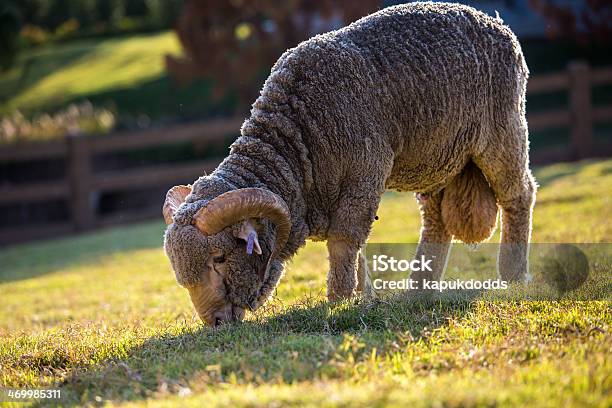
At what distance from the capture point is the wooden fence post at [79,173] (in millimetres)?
17719

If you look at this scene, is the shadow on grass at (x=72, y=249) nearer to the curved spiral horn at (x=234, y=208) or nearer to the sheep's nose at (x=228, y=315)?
the sheep's nose at (x=228, y=315)

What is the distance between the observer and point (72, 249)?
15422mm

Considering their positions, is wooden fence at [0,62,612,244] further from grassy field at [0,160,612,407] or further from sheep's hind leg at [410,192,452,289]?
sheep's hind leg at [410,192,452,289]

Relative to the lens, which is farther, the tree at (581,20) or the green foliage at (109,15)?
the green foliage at (109,15)

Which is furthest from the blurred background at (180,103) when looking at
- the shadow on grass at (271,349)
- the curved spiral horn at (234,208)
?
the shadow on grass at (271,349)

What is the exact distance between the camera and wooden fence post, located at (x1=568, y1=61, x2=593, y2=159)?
17.6 m

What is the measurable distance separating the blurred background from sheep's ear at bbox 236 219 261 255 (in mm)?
11246

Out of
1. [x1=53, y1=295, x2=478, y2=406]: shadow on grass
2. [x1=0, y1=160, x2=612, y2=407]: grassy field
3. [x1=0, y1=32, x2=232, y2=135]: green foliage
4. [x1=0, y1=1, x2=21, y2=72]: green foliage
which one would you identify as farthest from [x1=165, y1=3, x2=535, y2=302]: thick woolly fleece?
[x1=0, y1=1, x2=21, y2=72]: green foliage

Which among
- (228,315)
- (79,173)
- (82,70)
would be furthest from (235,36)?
(228,315)

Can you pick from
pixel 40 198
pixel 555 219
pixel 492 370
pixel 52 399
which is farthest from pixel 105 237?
pixel 492 370

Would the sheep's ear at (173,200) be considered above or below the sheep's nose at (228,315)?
above

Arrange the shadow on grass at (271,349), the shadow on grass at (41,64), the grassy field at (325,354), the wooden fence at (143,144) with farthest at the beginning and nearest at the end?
1. the shadow on grass at (41,64)
2. the wooden fence at (143,144)
3. the shadow on grass at (271,349)
4. the grassy field at (325,354)

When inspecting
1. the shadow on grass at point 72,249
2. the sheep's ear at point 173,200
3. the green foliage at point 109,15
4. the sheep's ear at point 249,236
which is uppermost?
the green foliage at point 109,15

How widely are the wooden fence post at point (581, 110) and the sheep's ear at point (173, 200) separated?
12685mm
